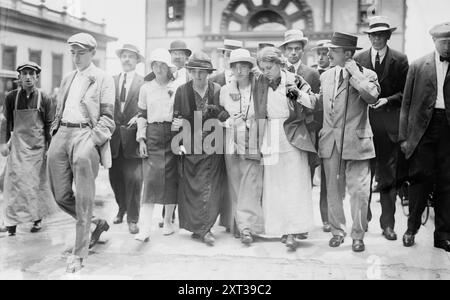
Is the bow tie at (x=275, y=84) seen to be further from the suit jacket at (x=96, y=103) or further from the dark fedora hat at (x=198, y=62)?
the suit jacket at (x=96, y=103)

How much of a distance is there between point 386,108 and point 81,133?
8.43 feet

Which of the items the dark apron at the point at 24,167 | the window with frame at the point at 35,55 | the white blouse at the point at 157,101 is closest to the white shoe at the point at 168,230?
the white blouse at the point at 157,101

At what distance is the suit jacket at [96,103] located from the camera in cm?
370

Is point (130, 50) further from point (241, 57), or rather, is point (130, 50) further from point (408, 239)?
point (408, 239)

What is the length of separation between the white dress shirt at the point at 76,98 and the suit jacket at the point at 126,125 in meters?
0.98

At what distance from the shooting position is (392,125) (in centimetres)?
420

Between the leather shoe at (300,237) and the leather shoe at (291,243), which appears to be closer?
the leather shoe at (291,243)

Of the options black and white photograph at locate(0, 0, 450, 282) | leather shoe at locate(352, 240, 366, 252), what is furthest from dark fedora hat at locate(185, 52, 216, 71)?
leather shoe at locate(352, 240, 366, 252)

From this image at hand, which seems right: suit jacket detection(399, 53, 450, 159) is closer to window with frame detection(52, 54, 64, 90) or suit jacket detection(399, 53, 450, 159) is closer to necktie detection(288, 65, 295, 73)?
necktie detection(288, 65, 295, 73)

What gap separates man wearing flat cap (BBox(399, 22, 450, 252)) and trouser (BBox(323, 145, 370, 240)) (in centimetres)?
40

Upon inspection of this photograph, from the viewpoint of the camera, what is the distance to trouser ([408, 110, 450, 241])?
12.5 ft
